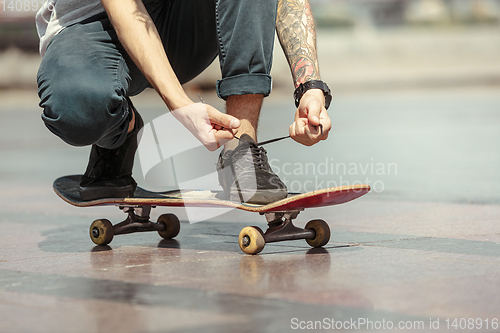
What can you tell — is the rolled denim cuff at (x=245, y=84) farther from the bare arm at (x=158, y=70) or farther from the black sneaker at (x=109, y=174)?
the black sneaker at (x=109, y=174)

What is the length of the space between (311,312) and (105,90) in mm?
1200

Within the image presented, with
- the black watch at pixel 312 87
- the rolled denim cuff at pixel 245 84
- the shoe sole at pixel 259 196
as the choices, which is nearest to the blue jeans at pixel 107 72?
the rolled denim cuff at pixel 245 84

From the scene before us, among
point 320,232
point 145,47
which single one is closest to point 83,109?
point 145,47

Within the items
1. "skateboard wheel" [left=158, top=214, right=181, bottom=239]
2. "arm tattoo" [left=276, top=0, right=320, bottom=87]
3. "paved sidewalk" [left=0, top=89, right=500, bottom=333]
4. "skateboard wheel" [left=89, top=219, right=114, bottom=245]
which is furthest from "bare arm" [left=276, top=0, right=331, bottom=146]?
"skateboard wheel" [left=89, top=219, right=114, bottom=245]

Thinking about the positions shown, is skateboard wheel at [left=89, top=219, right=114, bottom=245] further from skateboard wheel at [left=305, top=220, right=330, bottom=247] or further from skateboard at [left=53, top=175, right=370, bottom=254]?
skateboard wheel at [left=305, top=220, right=330, bottom=247]

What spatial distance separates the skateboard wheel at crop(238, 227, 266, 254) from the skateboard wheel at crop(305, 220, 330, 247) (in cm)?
22

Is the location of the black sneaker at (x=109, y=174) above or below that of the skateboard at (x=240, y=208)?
above

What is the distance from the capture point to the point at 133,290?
5.26ft

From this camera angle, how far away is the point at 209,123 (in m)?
2.02

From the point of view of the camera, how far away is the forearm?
215cm

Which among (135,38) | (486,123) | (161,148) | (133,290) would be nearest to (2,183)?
(161,148)

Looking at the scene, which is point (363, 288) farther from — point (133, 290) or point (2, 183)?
point (2, 183)

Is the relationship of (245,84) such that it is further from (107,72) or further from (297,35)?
(107,72)

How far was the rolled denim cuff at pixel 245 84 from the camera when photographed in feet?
7.23
